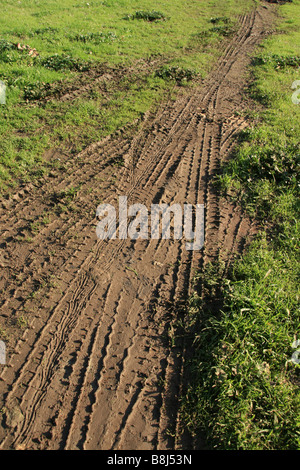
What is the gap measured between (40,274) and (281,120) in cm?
587

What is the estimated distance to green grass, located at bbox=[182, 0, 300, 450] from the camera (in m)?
3.11

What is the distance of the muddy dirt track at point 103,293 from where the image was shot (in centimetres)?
314

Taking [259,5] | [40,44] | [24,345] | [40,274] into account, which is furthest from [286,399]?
[259,5]

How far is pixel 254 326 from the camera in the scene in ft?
12.1

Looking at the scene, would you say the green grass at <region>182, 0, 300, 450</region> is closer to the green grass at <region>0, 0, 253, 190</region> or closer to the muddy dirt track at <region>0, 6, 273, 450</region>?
the muddy dirt track at <region>0, 6, 273, 450</region>

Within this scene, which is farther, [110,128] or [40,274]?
[110,128]
